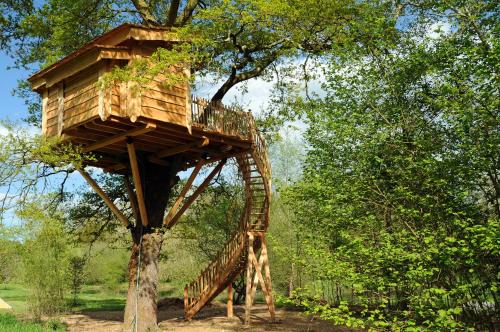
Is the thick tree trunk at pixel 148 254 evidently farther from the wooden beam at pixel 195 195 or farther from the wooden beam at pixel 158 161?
the wooden beam at pixel 195 195

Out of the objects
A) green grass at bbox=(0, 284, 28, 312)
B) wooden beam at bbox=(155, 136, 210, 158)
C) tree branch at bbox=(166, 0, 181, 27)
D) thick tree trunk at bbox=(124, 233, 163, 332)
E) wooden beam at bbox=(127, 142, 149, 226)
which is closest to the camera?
wooden beam at bbox=(127, 142, 149, 226)

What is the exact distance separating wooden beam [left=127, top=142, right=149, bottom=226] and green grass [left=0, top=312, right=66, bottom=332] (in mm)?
3959

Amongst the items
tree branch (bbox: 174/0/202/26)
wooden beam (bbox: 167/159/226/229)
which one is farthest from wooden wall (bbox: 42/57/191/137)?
tree branch (bbox: 174/0/202/26)

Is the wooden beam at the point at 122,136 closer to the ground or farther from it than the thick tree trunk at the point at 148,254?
farther from it

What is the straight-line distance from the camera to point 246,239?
16.2m

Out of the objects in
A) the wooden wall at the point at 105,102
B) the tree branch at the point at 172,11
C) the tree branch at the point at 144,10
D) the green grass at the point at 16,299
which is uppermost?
the tree branch at the point at 144,10

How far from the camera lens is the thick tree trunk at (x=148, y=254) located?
14161mm

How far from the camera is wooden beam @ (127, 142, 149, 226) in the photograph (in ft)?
42.7

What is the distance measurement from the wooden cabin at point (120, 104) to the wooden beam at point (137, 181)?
0.41 metres

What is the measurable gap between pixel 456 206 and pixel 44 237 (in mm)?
13528

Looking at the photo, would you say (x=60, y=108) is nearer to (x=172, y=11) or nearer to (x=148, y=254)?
(x=172, y=11)

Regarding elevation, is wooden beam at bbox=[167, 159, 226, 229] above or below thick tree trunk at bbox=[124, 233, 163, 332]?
above

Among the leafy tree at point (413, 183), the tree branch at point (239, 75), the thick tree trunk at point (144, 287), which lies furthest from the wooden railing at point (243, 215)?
the leafy tree at point (413, 183)

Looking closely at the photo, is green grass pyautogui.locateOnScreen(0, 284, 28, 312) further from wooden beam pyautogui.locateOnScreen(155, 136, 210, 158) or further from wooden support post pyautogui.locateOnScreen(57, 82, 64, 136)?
wooden support post pyautogui.locateOnScreen(57, 82, 64, 136)
